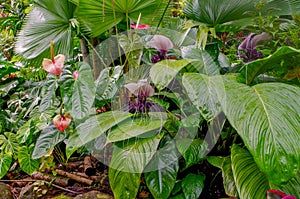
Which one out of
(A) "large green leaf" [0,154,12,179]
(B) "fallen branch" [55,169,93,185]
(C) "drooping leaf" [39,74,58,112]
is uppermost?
(C) "drooping leaf" [39,74,58,112]

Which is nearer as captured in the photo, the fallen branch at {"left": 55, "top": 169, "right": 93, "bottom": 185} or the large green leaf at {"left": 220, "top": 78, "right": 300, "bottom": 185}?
the large green leaf at {"left": 220, "top": 78, "right": 300, "bottom": 185}

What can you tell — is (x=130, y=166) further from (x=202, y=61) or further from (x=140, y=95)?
(x=202, y=61)

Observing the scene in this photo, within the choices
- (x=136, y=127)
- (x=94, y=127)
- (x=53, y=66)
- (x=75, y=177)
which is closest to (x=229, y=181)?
(x=136, y=127)

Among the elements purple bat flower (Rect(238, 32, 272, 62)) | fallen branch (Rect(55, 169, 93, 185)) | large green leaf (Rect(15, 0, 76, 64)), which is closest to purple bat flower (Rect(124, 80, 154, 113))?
purple bat flower (Rect(238, 32, 272, 62))

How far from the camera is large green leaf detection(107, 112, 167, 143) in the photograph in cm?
101

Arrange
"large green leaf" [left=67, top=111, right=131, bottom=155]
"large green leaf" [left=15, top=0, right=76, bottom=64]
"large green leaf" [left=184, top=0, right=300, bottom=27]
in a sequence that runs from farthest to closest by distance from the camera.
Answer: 1. "large green leaf" [left=15, top=0, right=76, bottom=64]
2. "large green leaf" [left=184, top=0, right=300, bottom=27]
3. "large green leaf" [left=67, top=111, right=131, bottom=155]

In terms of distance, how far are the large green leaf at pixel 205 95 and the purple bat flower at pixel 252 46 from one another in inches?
12.5

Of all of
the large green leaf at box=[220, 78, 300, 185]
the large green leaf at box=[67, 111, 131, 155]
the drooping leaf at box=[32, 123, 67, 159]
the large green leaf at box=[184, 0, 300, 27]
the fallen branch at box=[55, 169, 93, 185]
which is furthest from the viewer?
the fallen branch at box=[55, 169, 93, 185]

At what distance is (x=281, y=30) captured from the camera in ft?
4.03

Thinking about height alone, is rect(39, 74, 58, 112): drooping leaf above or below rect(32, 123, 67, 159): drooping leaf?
above

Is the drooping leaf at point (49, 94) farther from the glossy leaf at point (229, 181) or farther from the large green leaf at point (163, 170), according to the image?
the glossy leaf at point (229, 181)

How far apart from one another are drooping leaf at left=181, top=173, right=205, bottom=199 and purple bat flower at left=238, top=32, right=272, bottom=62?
0.49 m

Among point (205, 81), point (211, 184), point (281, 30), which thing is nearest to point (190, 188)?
point (211, 184)

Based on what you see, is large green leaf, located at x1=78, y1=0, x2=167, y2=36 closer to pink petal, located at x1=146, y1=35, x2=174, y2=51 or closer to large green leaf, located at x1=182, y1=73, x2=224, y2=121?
pink petal, located at x1=146, y1=35, x2=174, y2=51
